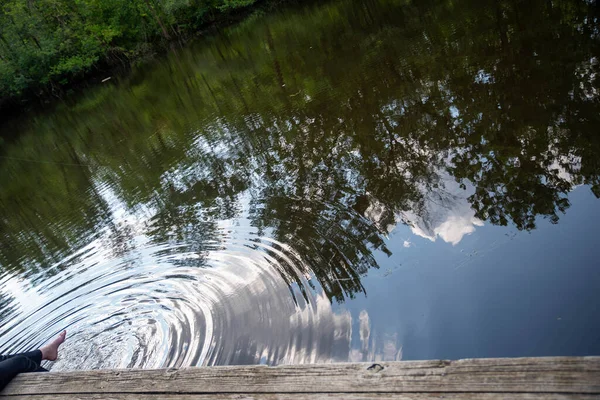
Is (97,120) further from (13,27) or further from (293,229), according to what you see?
(13,27)

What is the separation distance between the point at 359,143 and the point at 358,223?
215 centimetres

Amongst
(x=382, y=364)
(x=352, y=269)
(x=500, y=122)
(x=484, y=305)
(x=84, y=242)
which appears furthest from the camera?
(x=84, y=242)

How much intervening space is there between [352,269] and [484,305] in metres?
1.22

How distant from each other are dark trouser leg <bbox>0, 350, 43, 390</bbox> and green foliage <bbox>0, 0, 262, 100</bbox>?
1298 inches

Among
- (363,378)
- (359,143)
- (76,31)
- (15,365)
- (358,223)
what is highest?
(76,31)

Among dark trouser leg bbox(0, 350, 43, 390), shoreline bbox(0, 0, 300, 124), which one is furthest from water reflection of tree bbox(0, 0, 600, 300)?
shoreline bbox(0, 0, 300, 124)

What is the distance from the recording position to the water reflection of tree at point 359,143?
16.7ft

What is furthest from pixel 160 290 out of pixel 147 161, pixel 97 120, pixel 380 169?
pixel 97 120

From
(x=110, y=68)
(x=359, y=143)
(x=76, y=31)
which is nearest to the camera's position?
(x=359, y=143)

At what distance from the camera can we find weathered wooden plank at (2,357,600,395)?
6.57 ft

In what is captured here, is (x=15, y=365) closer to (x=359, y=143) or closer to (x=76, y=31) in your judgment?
(x=359, y=143)

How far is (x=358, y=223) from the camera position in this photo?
5254 millimetres

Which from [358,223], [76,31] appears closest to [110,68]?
[76,31]

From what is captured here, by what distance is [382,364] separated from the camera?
244 centimetres
